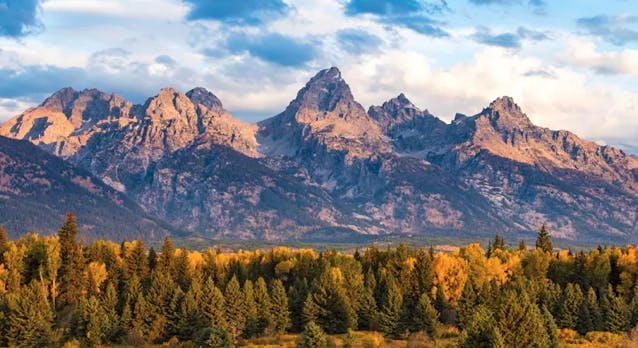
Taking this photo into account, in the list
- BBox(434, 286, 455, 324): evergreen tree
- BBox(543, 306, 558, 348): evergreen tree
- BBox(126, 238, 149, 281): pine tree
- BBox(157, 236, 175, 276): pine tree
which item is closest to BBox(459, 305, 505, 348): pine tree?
BBox(543, 306, 558, 348): evergreen tree

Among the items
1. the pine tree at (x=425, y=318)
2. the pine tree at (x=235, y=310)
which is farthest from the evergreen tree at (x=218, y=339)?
the pine tree at (x=425, y=318)

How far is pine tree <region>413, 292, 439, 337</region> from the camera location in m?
140

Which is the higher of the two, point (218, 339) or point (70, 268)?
point (70, 268)

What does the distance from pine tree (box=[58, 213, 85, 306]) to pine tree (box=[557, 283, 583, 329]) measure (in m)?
99.8

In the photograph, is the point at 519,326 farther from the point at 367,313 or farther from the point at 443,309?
the point at 443,309

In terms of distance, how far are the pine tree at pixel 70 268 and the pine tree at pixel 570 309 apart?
327ft

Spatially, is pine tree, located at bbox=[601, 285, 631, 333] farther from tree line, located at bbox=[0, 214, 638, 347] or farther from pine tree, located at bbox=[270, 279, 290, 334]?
pine tree, located at bbox=[270, 279, 290, 334]

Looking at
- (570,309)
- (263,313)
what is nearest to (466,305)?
(570,309)

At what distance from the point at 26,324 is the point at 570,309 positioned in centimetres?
9856

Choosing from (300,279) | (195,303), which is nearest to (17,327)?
(195,303)

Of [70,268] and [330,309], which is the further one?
[70,268]

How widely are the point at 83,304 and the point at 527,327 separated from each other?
271 ft

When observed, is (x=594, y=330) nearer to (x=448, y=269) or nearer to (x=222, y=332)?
(x=448, y=269)

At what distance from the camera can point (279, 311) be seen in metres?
148
